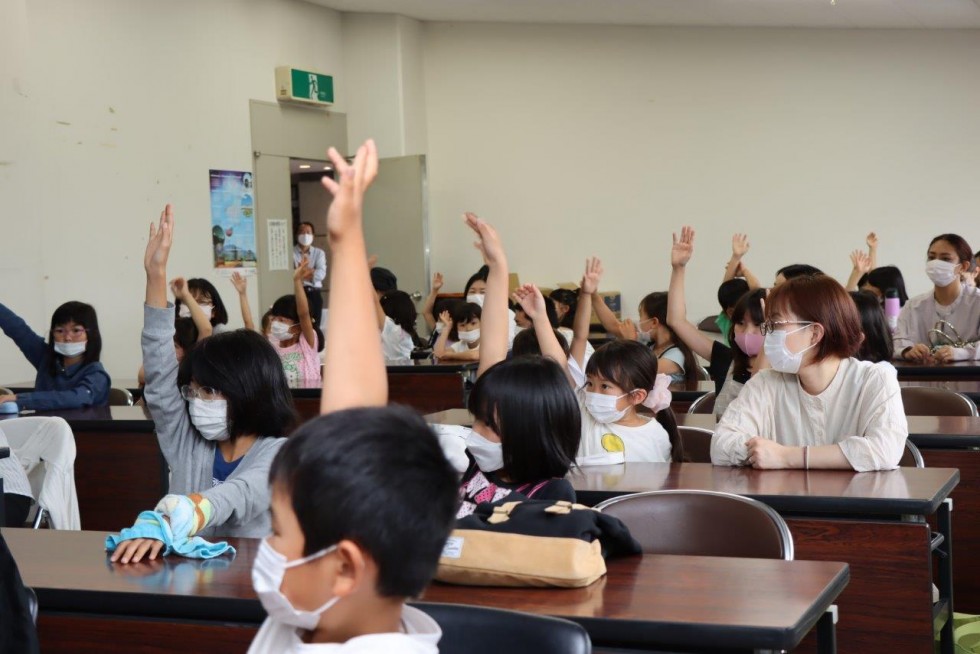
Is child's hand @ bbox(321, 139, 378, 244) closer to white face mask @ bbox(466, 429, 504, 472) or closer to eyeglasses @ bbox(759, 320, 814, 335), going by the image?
white face mask @ bbox(466, 429, 504, 472)

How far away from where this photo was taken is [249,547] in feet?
7.23

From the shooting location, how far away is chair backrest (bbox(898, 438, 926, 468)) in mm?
2973

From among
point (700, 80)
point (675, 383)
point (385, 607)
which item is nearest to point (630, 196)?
point (700, 80)

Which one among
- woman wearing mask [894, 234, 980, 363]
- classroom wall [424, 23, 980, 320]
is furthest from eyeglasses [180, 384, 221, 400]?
classroom wall [424, 23, 980, 320]

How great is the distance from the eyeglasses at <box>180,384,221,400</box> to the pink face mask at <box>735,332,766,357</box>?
76.7 inches

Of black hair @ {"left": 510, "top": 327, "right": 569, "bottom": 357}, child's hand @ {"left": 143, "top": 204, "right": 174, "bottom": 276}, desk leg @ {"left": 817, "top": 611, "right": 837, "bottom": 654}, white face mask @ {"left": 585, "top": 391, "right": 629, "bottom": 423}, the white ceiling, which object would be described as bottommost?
desk leg @ {"left": 817, "top": 611, "right": 837, "bottom": 654}

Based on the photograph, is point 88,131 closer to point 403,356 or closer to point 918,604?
point 403,356

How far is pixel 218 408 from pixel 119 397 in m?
3.22

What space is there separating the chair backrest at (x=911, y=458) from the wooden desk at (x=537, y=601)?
1.16 meters

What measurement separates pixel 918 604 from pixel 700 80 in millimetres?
8562

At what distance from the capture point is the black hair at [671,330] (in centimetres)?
509

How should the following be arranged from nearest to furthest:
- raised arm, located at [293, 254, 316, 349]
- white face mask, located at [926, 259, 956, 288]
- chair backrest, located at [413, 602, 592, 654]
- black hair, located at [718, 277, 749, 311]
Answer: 1. chair backrest, located at [413, 602, 592, 654]
2. black hair, located at [718, 277, 749, 311]
3. white face mask, located at [926, 259, 956, 288]
4. raised arm, located at [293, 254, 316, 349]

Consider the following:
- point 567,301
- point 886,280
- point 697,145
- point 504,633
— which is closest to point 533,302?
point 504,633

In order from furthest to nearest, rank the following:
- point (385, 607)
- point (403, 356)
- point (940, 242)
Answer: point (403, 356) → point (940, 242) → point (385, 607)
